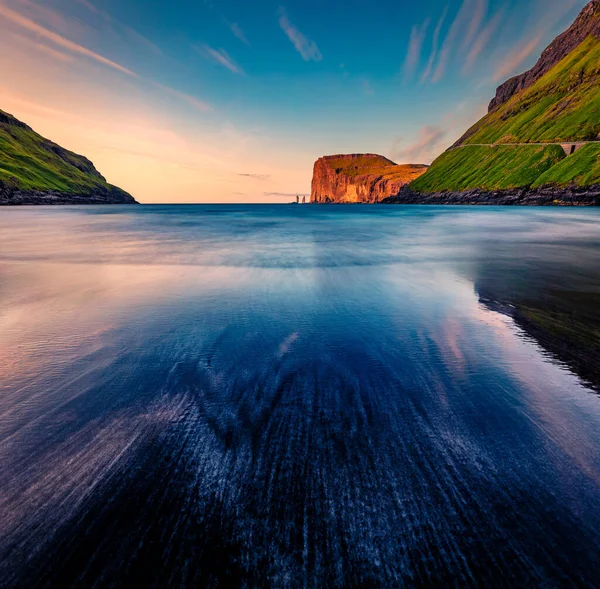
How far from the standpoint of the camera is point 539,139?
402 feet

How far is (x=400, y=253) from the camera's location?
72.0 feet

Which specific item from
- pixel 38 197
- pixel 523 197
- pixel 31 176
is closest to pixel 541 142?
pixel 523 197

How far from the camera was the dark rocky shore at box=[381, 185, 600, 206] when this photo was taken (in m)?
80.5

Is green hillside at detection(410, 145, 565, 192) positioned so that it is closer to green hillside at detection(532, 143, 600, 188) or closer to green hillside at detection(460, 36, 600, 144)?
green hillside at detection(532, 143, 600, 188)

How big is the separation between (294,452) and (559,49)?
248887 mm

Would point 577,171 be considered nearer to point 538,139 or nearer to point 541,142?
point 541,142

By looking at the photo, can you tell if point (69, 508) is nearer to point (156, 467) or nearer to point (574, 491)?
point (156, 467)

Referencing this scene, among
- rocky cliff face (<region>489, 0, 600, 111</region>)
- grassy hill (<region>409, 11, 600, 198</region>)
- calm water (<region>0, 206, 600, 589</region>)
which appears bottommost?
calm water (<region>0, 206, 600, 589</region>)

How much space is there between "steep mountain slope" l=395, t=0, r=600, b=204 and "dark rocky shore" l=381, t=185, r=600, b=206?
0.26 metres

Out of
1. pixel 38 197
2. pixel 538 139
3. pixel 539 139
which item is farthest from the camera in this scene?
pixel 38 197

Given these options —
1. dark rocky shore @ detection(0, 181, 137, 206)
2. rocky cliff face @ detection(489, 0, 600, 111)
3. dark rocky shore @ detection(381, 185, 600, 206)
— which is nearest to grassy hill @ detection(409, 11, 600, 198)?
dark rocky shore @ detection(381, 185, 600, 206)

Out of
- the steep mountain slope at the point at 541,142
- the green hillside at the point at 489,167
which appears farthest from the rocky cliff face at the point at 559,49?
the green hillside at the point at 489,167

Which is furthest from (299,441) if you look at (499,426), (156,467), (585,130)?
(585,130)

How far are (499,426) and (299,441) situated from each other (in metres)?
2.68
